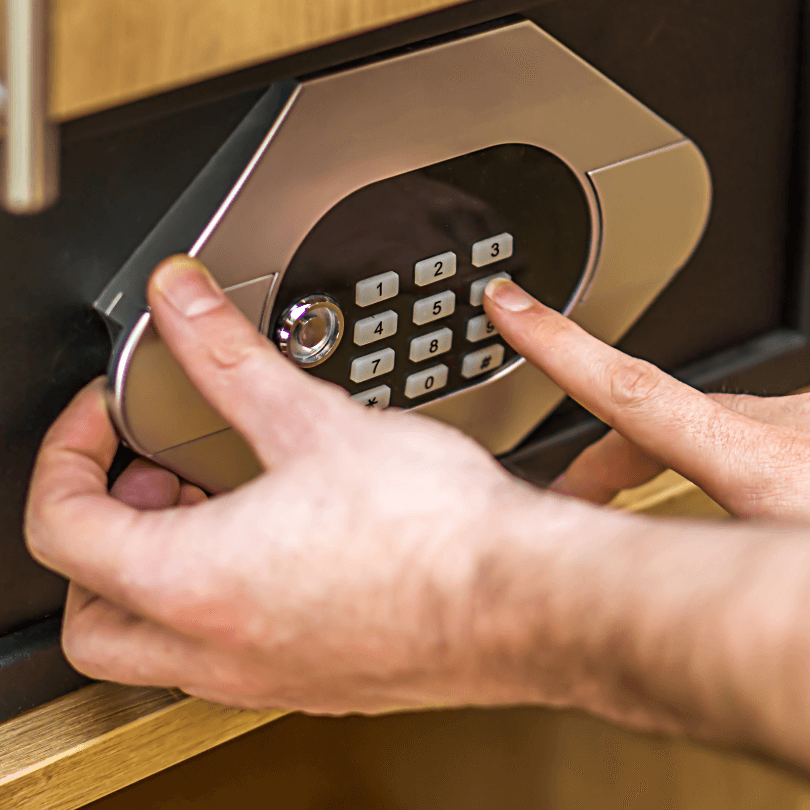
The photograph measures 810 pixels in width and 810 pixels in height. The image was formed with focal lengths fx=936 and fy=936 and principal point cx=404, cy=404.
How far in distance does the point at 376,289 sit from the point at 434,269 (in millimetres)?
23

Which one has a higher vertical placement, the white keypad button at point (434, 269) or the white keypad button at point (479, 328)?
the white keypad button at point (434, 269)

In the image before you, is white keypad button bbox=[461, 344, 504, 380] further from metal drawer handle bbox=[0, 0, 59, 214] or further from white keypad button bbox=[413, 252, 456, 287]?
metal drawer handle bbox=[0, 0, 59, 214]

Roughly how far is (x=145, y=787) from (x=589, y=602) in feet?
0.66

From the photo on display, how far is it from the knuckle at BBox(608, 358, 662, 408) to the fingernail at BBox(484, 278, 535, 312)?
0.12ft

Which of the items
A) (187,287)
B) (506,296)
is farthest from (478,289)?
(187,287)

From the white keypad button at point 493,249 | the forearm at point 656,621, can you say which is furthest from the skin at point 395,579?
the white keypad button at point 493,249

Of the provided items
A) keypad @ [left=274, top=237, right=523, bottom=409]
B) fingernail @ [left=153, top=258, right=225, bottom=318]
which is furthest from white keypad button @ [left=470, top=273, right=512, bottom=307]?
fingernail @ [left=153, top=258, right=225, bottom=318]

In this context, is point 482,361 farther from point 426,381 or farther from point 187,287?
point 187,287

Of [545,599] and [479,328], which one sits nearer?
[545,599]

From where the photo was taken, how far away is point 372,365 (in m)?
0.31

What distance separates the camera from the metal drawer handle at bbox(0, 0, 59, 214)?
5.9 inches

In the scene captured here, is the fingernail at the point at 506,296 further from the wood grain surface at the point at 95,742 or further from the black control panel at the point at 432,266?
the wood grain surface at the point at 95,742

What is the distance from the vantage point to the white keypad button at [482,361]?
0.34 m

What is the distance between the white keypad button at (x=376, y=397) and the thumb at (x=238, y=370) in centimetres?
8
